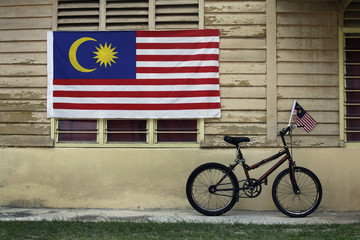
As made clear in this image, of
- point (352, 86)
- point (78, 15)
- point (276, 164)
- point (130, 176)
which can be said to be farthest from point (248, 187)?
point (78, 15)

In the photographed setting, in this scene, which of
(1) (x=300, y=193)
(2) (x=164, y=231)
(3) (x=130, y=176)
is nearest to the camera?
(2) (x=164, y=231)

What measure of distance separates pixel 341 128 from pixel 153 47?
3.74 m

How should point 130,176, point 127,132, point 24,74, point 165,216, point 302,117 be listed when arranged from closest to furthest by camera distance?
1. point 165,216
2. point 302,117
3. point 130,176
4. point 127,132
5. point 24,74

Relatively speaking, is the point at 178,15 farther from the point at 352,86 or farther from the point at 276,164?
the point at 352,86

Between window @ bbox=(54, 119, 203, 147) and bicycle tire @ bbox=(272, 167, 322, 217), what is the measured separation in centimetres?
167

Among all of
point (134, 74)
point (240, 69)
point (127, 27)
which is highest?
point (127, 27)

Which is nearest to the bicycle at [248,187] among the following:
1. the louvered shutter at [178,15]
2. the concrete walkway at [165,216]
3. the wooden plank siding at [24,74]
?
the concrete walkway at [165,216]

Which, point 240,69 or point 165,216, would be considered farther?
point 240,69

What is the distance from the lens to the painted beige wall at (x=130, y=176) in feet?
25.5

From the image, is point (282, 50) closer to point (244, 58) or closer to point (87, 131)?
point (244, 58)

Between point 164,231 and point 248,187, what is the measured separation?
184 centimetres

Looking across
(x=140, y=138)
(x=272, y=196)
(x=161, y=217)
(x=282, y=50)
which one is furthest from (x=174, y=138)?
(x=282, y=50)

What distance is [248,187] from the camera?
24.0 feet

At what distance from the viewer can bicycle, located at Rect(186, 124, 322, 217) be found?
23.8 feet
